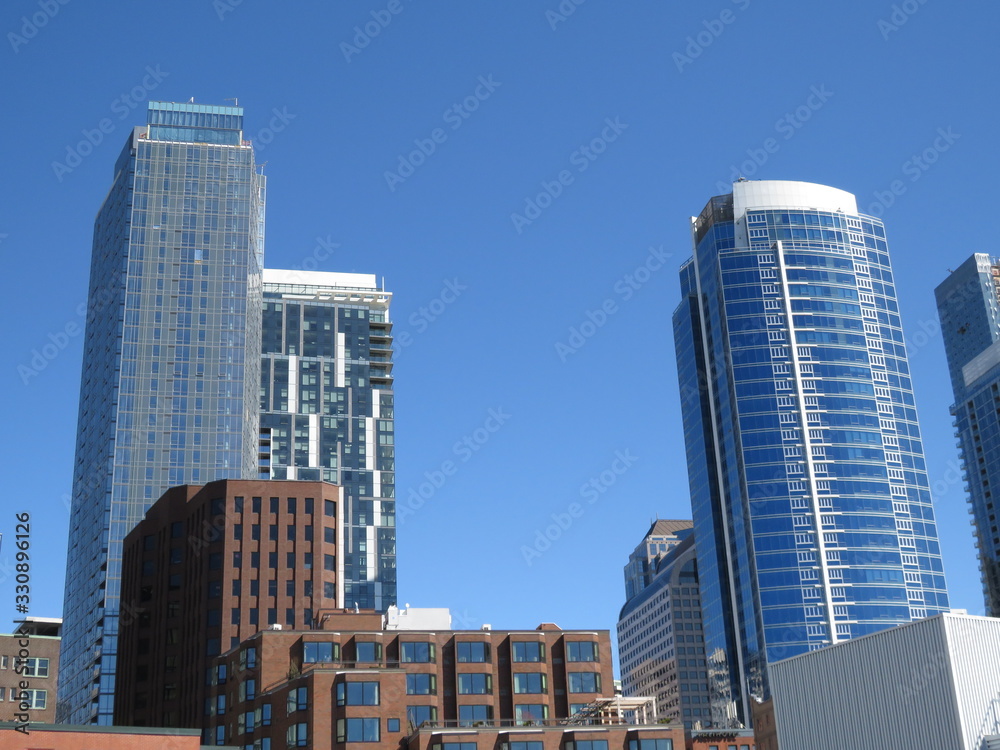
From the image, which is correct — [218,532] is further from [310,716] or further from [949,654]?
[949,654]

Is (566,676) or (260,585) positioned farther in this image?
(260,585)

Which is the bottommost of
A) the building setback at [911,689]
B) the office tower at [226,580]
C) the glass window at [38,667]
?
the building setback at [911,689]

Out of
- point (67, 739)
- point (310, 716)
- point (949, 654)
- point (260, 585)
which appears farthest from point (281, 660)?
point (949, 654)

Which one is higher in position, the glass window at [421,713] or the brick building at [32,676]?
the brick building at [32,676]

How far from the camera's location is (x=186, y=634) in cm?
18138

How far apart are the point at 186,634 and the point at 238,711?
3630 centimetres

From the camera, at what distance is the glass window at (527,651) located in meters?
154

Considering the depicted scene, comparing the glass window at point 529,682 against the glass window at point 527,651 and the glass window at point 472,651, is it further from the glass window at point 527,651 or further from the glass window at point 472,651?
the glass window at point 472,651

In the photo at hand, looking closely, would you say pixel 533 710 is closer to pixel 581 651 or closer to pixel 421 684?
pixel 581 651

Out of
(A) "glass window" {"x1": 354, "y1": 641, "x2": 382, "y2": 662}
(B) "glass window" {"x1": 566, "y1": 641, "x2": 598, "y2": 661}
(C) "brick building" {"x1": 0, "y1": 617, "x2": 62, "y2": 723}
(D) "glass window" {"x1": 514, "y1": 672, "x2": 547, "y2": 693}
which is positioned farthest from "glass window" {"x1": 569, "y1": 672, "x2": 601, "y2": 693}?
(C) "brick building" {"x1": 0, "y1": 617, "x2": 62, "y2": 723}

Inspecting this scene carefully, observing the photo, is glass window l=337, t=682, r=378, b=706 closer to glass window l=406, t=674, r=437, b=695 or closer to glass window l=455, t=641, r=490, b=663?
glass window l=406, t=674, r=437, b=695

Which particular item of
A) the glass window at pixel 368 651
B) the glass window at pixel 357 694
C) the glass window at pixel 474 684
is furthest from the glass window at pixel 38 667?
the glass window at pixel 357 694

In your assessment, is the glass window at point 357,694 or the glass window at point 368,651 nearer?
the glass window at point 357,694

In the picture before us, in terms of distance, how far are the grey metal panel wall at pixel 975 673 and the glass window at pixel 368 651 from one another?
6935 centimetres
